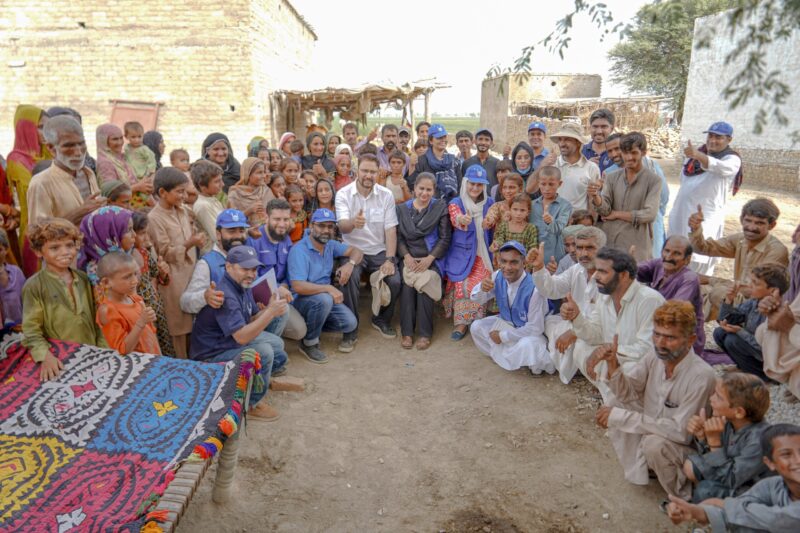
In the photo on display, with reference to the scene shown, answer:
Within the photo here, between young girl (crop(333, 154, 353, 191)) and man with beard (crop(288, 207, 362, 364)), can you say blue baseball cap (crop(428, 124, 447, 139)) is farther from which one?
man with beard (crop(288, 207, 362, 364))

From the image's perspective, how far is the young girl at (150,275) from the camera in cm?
396

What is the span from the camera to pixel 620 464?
3648mm

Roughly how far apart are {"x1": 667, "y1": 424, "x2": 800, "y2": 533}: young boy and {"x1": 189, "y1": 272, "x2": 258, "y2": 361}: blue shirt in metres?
3.07

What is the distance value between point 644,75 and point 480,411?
3119 cm

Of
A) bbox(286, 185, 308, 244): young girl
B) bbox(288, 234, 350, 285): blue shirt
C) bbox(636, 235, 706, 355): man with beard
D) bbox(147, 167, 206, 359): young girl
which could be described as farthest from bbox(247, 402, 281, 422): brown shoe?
bbox(636, 235, 706, 355): man with beard

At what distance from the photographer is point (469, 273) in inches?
233

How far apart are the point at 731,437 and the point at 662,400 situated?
0.51 metres

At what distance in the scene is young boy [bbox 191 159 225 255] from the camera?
484 centimetres

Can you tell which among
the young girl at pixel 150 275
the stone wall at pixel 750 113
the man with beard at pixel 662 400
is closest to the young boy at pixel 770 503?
the man with beard at pixel 662 400

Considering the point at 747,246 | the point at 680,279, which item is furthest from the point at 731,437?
the point at 747,246

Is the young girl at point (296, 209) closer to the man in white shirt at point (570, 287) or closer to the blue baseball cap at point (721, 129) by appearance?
the man in white shirt at point (570, 287)

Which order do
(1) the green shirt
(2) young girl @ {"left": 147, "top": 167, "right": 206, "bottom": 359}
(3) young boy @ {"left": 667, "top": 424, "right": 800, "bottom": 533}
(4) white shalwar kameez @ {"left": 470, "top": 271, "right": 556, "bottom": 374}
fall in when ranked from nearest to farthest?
(3) young boy @ {"left": 667, "top": 424, "right": 800, "bottom": 533}
(1) the green shirt
(2) young girl @ {"left": 147, "top": 167, "right": 206, "bottom": 359}
(4) white shalwar kameez @ {"left": 470, "top": 271, "right": 556, "bottom": 374}

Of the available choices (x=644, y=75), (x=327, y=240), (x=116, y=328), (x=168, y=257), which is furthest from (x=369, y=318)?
(x=644, y=75)

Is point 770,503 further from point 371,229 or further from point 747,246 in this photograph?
point 371,229
